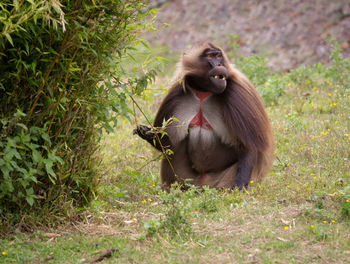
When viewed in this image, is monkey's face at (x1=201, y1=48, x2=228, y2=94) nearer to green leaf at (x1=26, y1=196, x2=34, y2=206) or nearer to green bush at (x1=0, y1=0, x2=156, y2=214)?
green bush at (x1=0, y1=0, x2=156, y2=214)

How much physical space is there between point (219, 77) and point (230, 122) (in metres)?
0.50

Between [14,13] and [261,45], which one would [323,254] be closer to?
[14,13]

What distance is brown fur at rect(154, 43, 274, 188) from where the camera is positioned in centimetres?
602

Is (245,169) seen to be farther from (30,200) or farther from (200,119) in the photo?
(30,200)

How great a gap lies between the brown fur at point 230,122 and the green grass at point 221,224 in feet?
1.00

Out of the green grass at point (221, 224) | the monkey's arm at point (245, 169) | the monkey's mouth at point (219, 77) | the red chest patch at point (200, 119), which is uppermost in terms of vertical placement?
the monkey's mouth at point (219, 77)

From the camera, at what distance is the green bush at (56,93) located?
3.99 meters

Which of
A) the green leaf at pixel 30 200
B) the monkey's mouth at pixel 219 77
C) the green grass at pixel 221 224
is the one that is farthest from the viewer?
the monkey's mouth at pixel 219 77

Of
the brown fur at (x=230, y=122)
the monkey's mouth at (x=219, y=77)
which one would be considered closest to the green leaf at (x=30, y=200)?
the brown fur at (x=230, y=122)

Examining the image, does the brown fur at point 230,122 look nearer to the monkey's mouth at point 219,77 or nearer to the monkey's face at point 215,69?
the monkey's face at point 215,69

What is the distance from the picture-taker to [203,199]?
5004 millimetres

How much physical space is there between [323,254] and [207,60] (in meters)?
2.95

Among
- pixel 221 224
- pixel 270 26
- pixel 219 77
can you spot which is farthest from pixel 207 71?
pixel 270 26

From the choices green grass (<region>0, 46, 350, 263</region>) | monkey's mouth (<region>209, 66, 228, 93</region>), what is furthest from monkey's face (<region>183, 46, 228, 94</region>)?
green grass (<region>0, 46, 350, 263</region>)
